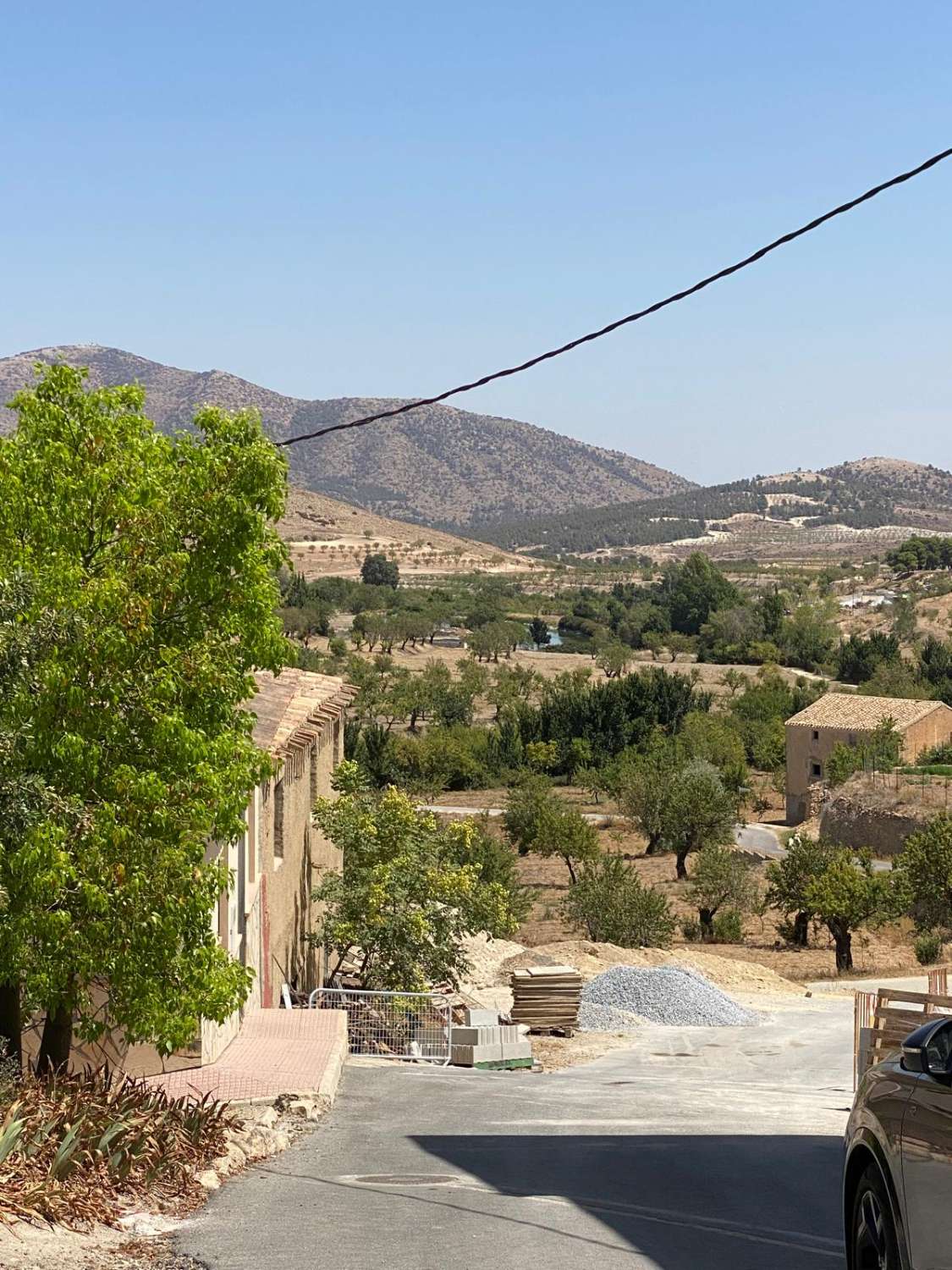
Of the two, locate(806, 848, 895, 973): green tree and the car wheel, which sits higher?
the car wheel

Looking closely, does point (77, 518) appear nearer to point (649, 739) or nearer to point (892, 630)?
point (649, 739)

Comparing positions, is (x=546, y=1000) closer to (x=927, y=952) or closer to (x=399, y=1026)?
(x=399, y=1026)

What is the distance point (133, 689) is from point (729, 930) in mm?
36224

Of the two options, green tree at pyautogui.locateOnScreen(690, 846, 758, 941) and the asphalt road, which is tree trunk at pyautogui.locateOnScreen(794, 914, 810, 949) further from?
the asphalt road

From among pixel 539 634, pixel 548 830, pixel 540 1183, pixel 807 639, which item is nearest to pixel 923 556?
pixel 807 639

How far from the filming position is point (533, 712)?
8069cm

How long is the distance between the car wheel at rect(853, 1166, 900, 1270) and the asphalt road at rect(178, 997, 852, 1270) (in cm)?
141

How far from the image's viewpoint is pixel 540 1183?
11.0 meters

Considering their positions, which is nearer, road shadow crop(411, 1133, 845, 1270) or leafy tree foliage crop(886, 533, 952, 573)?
road shadow crop(411, 1133, 845, 1270)

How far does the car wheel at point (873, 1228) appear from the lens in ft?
21.5

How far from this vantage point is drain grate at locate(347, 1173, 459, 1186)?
11008mm

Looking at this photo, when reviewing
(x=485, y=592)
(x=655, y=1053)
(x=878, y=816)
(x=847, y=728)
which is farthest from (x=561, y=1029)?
(x=485, y=592)

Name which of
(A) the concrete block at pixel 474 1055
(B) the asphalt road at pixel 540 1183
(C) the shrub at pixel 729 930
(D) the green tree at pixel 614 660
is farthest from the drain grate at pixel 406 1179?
(D) the green tree at pixel 614 660

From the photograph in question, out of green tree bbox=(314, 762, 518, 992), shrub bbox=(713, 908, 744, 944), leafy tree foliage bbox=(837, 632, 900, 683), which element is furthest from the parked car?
leafy tree foliage bbox=(837, 632, 900, 683)
